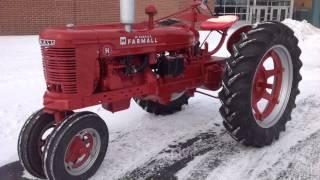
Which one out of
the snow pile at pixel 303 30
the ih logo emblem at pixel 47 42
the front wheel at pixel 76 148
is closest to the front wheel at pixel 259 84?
the front wheel at pixel 76 148

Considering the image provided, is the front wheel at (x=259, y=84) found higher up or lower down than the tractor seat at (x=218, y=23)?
lower down

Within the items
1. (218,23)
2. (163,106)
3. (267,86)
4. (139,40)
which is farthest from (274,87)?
(139,40)

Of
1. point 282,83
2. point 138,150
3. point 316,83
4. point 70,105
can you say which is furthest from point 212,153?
point 316,83

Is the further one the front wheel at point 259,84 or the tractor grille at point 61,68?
the front wheel at point 259,84

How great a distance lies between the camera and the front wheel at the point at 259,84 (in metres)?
4.27

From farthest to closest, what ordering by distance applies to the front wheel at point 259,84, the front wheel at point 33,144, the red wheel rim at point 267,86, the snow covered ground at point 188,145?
the red wheel rim at point 267,86
the front wheel at point 259,84
the snow covered ground at point 188,145
the front wheel at point 33,144

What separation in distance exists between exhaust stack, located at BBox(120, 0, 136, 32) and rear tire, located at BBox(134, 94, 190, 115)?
180 cm

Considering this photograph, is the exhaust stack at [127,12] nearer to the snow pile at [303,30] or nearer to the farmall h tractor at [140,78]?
the farmall h tractor at [140,78]

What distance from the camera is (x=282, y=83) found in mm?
5086

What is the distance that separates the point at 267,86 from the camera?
496cm

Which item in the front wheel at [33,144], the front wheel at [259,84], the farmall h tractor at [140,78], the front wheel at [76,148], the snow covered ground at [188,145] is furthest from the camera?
the front wheel at [259,84]

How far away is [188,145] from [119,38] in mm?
1538

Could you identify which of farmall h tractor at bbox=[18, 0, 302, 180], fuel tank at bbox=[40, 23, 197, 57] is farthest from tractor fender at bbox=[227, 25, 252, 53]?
fuel tank at bbox=[40, 23, 197, 57]

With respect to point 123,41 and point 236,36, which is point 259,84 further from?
point 123,41
